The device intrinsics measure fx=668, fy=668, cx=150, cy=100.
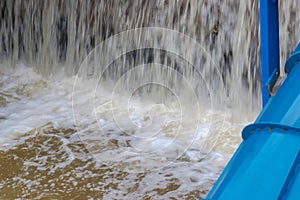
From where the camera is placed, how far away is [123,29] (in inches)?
203

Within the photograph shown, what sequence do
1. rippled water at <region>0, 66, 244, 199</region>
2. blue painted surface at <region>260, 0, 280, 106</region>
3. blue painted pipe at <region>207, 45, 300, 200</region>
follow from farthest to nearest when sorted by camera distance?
rippled water at <region>0, 66, 244, 199</region> < blue painted surface at <region>260, 0, 280, 106</region> < blue painted pipe at <region>207, 45, 300, 200</region>

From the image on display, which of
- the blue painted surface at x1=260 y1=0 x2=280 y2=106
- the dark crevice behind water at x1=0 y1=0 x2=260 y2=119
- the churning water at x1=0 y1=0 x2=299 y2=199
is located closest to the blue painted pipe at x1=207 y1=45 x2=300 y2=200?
the blue painted surface at x1=260 y1=0 x2=280 y2=106

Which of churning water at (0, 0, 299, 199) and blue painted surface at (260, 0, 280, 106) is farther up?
blue painted surface at (260, 0, 280, 106)

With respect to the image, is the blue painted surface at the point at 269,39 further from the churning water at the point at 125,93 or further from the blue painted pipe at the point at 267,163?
the churning water at the point at 125,93

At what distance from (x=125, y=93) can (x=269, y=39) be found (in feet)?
9.19

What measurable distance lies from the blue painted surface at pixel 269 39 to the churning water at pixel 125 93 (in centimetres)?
132

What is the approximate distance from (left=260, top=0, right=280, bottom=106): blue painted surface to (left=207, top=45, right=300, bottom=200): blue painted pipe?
1.09 meters

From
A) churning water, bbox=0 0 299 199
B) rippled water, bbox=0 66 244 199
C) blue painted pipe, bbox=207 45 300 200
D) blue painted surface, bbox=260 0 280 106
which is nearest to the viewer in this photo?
blue painted pipe, bbox=207 45 300 200

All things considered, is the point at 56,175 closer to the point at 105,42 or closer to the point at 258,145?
the point at 105,42

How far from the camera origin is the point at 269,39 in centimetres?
230

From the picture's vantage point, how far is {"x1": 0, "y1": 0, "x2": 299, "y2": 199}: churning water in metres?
3.79

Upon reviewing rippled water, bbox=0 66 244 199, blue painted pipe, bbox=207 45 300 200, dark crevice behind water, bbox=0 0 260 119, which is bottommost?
rippled water, bbox=0 66 244 199

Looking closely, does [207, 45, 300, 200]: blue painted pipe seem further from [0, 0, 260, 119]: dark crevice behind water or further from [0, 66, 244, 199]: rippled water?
[0, 0, 260, 119]: dark crevice behind water

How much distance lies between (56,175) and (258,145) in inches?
111
